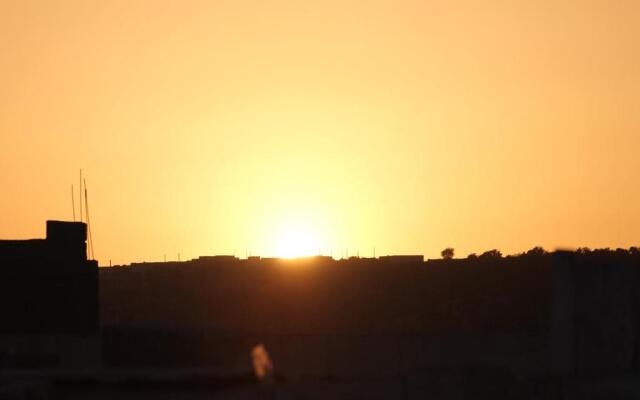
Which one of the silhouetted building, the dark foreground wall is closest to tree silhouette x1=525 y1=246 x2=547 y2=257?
the dark foreground wall

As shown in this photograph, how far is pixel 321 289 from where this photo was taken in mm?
71000

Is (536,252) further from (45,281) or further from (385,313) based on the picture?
(45,281)

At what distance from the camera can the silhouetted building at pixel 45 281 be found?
2517cm

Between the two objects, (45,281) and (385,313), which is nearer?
(45,281)

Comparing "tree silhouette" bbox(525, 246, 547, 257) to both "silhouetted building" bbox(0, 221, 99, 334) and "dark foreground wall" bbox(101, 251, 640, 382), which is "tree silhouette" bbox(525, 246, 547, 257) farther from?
"silhouetted building" bbox(0, 221, 99, 334)

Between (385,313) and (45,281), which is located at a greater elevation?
(45,281)

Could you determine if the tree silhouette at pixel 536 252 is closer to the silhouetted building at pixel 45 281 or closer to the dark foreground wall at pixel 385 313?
the dark foreground wall at pixel 385 313

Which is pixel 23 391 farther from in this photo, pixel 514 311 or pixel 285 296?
pixel 285 296

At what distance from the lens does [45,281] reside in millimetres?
25281

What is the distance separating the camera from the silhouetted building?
2517cm

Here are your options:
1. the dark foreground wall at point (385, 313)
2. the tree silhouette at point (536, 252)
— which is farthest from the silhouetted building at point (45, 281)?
→ the tree silhouette at point (536, 252)

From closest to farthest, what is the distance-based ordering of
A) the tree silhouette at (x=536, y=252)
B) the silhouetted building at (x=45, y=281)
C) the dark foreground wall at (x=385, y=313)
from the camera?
the dark foreground wall at (x=385, y=313), the silhouetted building at (x=45, y=281), the tree silhouette at (x=536, y=252)

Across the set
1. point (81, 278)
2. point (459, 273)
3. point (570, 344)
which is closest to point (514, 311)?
point (459, 273)

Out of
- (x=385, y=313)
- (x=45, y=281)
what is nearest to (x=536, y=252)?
(x=385, y=313)
